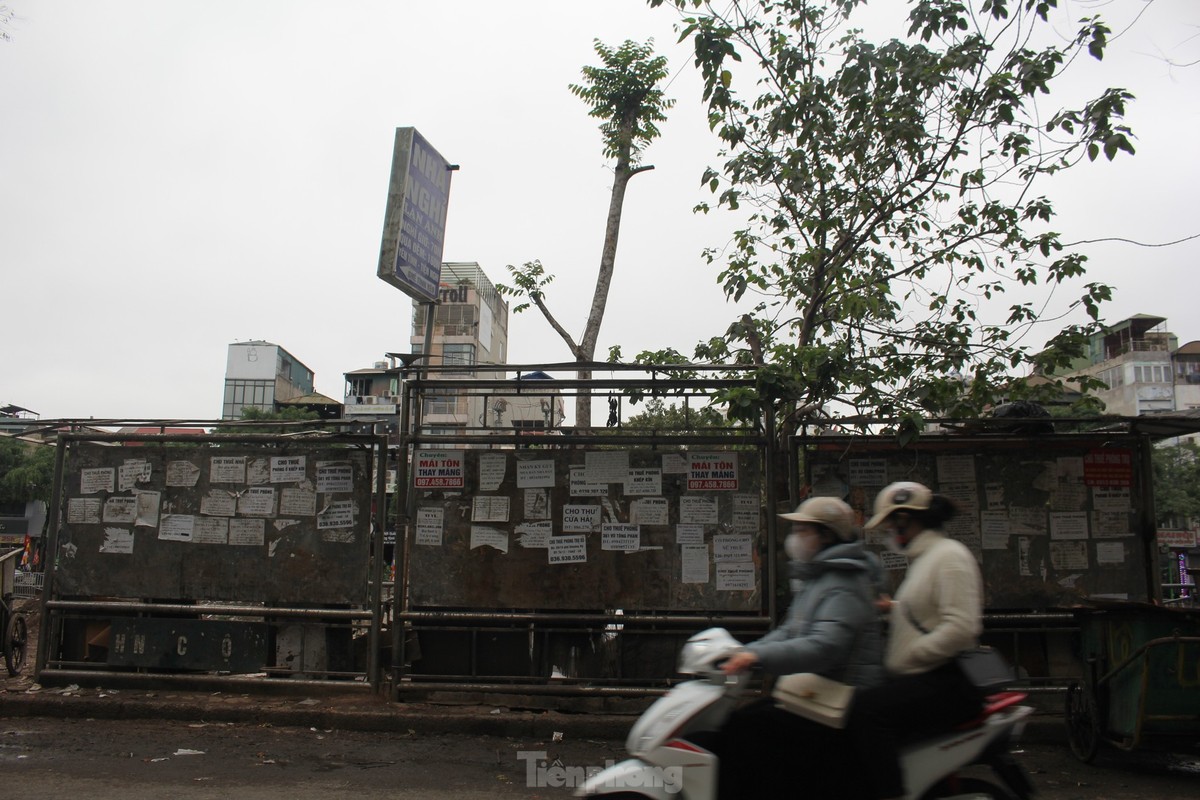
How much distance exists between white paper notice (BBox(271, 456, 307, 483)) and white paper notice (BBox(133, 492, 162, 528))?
3.98 ft

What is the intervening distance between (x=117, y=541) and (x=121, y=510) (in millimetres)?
302

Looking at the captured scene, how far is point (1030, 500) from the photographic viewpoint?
7.81 meters

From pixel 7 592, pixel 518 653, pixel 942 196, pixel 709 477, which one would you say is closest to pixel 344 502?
pixel 518 653

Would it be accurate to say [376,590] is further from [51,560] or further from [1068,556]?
[1068,556]

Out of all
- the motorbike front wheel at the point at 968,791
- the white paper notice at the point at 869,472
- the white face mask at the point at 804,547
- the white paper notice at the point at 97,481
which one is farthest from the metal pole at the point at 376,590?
the motorbike front wheel at the point at 968,791

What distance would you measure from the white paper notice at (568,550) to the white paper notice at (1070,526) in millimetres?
4254

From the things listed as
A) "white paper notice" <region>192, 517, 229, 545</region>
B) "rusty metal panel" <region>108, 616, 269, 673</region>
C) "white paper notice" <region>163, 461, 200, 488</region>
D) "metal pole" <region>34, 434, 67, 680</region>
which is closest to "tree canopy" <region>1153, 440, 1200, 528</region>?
"rusty metal panel" <region>108, 616, 269, 673</region>

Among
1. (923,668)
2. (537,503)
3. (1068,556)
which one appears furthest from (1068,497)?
(923,668)

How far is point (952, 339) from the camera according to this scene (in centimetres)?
873

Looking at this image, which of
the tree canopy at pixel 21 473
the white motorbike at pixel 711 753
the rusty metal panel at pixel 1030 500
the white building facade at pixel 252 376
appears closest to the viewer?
the white motorbike at pixel 711 753

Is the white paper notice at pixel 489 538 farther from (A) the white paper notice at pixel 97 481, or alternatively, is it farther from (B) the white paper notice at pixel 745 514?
(A) the white paper notice at pixel 97 481

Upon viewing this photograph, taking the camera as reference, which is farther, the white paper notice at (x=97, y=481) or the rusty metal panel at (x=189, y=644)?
the white paper notice at (x=97, y=481)

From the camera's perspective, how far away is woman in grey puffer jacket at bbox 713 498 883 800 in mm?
3340

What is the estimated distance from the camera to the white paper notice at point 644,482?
7852mm
